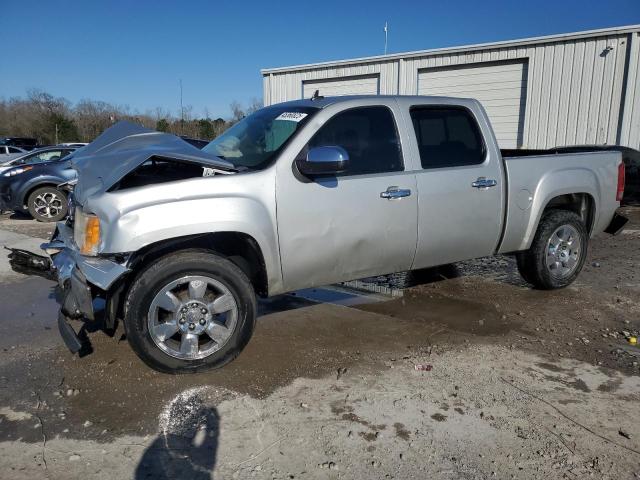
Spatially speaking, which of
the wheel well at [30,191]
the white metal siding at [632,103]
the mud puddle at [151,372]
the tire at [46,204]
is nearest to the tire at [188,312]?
the mud puddle at [151,372]

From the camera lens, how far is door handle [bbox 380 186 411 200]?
4.07 meters

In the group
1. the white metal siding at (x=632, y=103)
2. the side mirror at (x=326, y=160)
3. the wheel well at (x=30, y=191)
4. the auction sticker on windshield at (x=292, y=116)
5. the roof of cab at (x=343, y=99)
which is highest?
the white metal siding at (x=632, y=103)

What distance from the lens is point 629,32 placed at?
12469mm

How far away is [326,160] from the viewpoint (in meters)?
3.58

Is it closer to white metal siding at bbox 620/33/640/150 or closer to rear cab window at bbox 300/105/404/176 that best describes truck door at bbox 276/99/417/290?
rear cab window at bbox 300/105/404/176

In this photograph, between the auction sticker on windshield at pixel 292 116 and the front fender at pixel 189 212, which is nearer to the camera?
the front fender at pixel 189 212

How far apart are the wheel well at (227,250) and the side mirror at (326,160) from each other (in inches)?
26.7

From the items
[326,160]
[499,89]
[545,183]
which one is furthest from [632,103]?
[326,160]

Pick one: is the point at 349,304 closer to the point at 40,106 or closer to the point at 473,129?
the point at 473,129

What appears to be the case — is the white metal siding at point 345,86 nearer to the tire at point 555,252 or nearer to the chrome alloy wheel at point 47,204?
the chrome alloy wheel at point 47,204

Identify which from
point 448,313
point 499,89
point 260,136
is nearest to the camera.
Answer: point 260,136

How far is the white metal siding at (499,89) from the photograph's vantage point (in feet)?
47.1

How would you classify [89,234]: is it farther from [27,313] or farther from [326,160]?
[27,313]

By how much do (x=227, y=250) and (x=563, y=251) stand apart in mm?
3707
